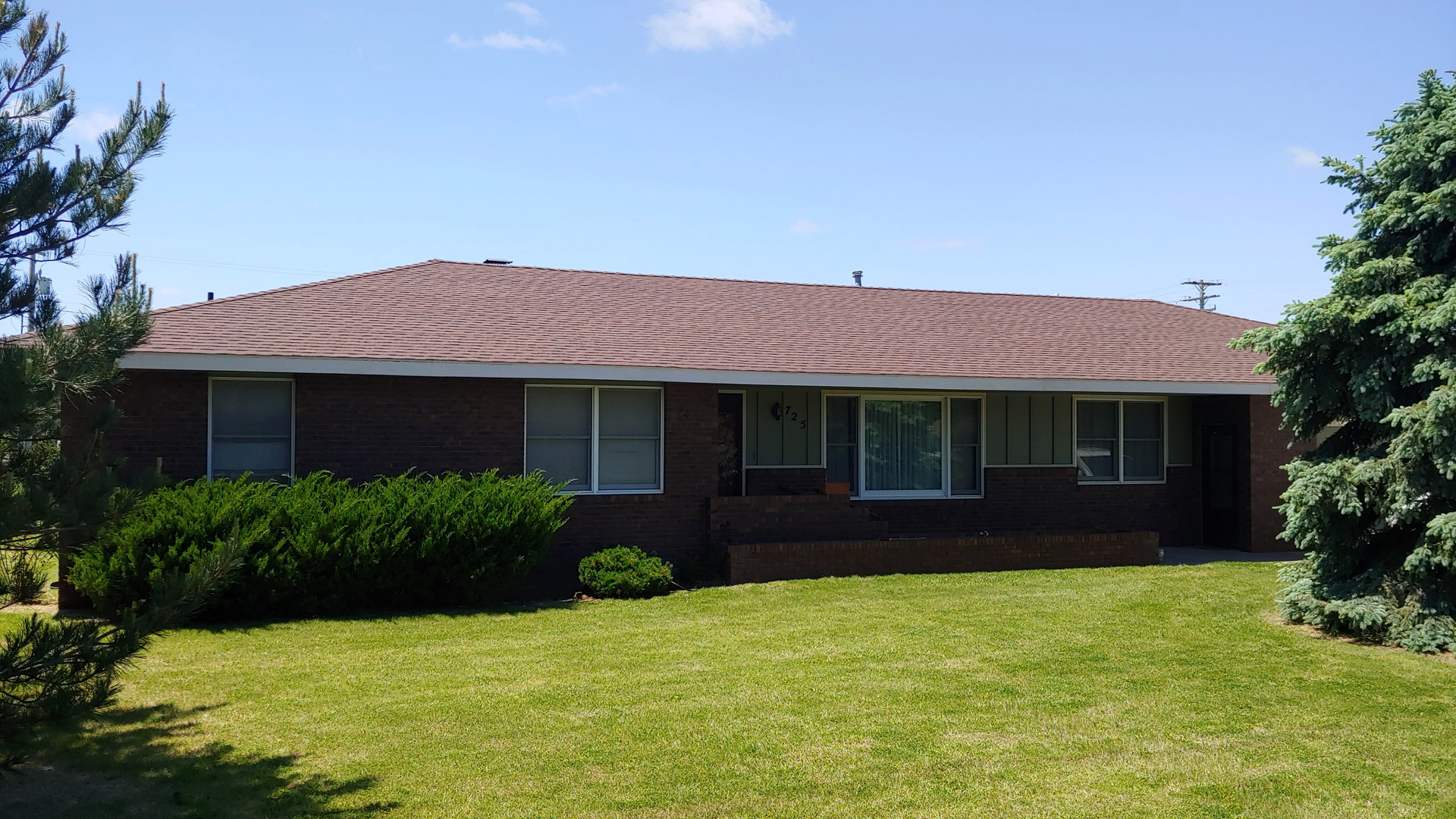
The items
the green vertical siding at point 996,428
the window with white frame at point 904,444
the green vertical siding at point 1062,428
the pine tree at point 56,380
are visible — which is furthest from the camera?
the green vertical siding at point 1062,428

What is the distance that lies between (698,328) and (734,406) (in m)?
1.25

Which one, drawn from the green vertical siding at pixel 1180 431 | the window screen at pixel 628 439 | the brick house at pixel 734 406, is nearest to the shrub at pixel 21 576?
the brick house at pixel 734 406

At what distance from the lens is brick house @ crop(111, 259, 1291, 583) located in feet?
43.4

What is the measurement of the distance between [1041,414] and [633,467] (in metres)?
7.12

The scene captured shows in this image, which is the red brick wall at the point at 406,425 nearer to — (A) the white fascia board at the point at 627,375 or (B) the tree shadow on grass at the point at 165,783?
(A) the white fascia board at the point at 627,375

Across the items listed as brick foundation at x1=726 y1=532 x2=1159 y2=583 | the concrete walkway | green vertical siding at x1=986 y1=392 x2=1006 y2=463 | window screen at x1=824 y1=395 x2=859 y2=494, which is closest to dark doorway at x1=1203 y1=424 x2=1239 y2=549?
the concrete walkway

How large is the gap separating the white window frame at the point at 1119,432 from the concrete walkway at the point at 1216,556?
127cm

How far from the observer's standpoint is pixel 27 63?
605 centimetres

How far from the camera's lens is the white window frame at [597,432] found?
14.3m

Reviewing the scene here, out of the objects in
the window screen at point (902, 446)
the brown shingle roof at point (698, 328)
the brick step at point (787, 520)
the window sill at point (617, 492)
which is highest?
the brown shingle roof at point (698, 328)

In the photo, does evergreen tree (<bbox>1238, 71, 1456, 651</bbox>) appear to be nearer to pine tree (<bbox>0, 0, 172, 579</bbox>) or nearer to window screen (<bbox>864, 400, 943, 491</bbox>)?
window screen (<bbox>864, 400, 943, 491</bbox>)

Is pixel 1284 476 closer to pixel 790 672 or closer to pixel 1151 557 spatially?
pixel 1151 557

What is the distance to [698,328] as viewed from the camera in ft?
54.9

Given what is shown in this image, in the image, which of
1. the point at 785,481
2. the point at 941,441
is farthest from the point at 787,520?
the point at 941,441
